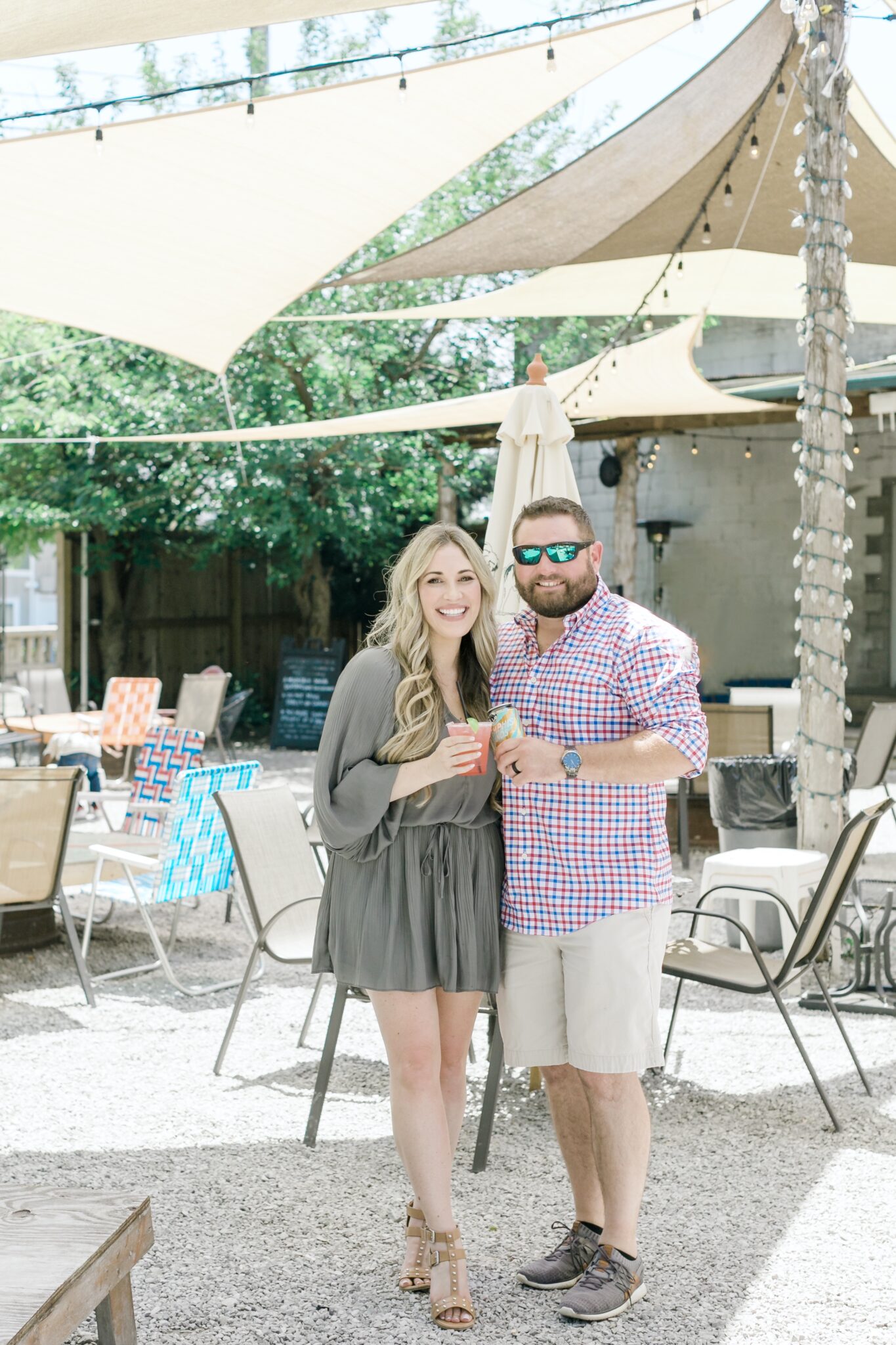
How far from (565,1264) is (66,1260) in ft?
3.55

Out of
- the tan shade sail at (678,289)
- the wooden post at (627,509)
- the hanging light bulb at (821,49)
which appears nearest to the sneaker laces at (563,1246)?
the hanging light bulb at (821,49)

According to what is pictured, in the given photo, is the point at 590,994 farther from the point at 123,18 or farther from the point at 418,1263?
the point at 123,18

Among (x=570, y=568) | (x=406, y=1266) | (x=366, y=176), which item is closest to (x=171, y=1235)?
(x=406, y=1266)

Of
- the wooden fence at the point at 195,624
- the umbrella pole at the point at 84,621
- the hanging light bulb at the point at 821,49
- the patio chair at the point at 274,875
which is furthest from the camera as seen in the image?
the wooden fence at the point at 195,624

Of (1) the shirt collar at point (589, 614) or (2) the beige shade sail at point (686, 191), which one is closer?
(1) the shirt collar at point (589, 614)

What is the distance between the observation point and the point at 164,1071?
4070 mm

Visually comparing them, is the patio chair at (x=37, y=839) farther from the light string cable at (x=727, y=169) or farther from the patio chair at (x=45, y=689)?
the patio chair at (x=45, y=689)

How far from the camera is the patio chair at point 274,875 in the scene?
402 centimetres

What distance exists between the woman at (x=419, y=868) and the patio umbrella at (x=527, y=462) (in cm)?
124

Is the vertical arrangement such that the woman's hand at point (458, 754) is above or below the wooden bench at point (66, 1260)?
above

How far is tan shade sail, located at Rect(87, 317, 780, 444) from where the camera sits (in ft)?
25.0

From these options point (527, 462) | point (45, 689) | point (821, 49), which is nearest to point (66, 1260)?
point (527, 462)

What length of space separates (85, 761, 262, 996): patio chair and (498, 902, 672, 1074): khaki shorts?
2.38 meters

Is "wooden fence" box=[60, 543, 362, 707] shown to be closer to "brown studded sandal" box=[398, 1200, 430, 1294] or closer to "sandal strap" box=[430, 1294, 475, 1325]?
"brown studded sandal" box=[398, 1200, 430, 1294]
